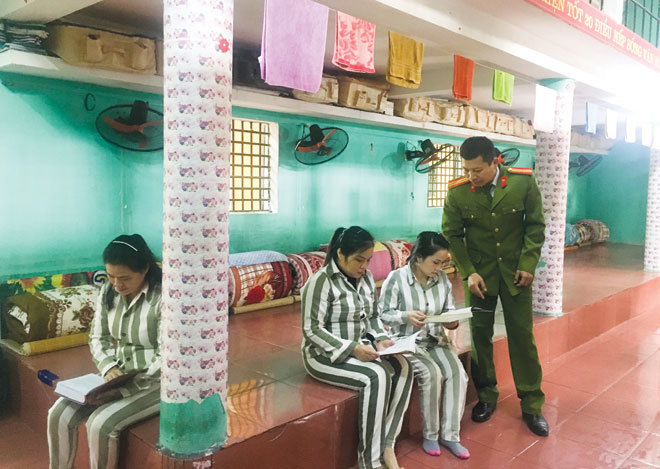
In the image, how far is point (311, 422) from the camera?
10.3 feet

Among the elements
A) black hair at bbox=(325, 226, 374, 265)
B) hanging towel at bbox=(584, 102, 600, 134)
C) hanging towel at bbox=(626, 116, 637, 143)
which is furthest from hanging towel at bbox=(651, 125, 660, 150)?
black hair at bbox=(325, 226, 374, 265)

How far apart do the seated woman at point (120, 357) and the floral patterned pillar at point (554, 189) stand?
445 centimetres

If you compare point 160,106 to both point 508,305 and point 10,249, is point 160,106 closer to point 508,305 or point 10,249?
point 10,249

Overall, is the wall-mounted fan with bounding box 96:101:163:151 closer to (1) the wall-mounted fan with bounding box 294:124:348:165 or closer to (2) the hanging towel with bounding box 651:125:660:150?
(1) the wall-mounted fan with bounding box 294:124:348:165

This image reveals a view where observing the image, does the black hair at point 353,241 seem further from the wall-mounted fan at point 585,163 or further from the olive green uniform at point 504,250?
the wall-mounted fan at point 585,163

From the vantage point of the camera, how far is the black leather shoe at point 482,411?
13.5 ft

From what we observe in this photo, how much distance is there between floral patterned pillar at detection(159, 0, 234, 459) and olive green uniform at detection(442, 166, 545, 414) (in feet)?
6.36

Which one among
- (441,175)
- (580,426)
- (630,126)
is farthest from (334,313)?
(630,126)

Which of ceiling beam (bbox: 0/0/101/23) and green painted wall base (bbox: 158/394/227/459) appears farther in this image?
ceiling beam (bbox: 0/0/101/23)

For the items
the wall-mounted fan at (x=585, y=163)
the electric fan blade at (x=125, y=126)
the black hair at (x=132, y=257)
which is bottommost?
the black hair at (x=132, y=257)

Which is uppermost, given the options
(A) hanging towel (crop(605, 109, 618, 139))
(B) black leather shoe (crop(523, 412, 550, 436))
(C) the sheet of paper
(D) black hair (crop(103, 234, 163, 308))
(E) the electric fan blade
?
(A) hanging towel (crop(605, 109, 618, 139))

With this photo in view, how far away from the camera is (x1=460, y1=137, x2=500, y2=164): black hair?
12.0ft

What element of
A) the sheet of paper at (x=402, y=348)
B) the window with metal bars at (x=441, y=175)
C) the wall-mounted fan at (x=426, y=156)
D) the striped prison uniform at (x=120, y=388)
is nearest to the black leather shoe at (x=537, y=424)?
the sheet of paper at (x=402, y=348)

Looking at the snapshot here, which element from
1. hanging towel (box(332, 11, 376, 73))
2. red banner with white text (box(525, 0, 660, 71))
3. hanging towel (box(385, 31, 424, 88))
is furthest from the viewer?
hanging towel (box(385, 31, 424, 88))
